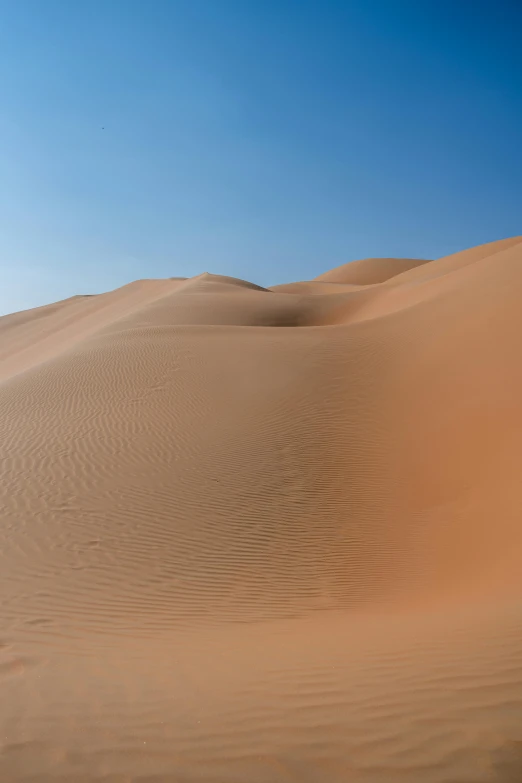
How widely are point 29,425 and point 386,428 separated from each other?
7.97m

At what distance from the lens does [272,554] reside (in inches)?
318

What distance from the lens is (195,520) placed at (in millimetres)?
8828

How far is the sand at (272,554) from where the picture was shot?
321cm

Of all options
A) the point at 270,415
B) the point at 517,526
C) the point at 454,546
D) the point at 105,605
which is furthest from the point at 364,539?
the point at 270,415

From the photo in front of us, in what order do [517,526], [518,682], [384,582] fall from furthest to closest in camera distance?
[517,526] → [384,582] → [518,682]

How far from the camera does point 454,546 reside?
8.20 metres

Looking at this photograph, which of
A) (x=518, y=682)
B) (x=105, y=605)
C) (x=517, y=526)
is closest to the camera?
(x=518, y=682)

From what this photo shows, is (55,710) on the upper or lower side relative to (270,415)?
lower

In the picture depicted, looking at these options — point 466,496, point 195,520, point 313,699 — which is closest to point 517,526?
point 466,496

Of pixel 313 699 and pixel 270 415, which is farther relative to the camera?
pixel 270 415

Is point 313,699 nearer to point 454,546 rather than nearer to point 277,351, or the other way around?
point 454,546

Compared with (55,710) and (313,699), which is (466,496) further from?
(55,710)

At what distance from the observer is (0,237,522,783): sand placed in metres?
3.21

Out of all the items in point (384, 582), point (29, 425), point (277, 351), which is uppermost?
point (277, 351)
